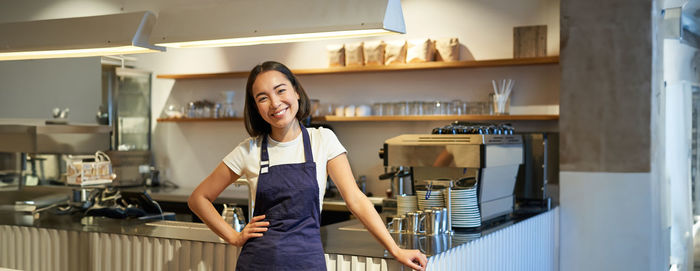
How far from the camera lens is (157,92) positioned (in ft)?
21.6

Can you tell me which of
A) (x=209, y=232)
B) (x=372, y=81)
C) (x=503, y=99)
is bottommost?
(x=209, y=232)

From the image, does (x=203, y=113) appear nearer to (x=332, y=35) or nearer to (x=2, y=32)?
(x=2, y=32)

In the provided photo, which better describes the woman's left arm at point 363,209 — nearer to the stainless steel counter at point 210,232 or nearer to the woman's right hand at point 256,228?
the stainless steel counter at point 210,232

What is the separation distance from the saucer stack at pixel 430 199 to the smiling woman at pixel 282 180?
34.6 inches

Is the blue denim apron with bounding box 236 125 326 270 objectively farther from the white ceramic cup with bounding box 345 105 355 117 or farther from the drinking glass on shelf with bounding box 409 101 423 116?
the white ceramic cup with bounding box 345 105 355 117

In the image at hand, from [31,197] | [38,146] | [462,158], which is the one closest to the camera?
[462,158]

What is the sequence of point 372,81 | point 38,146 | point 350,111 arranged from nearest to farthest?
point 38,146
point 350,111
point 372,81

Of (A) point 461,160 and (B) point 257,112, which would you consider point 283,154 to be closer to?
(B) point 257,112

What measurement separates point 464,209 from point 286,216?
1234 mm

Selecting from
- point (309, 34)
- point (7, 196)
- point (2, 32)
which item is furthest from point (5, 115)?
point (309, 34)

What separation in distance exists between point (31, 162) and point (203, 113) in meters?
1.66

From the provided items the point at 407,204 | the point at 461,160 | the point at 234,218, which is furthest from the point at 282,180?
the point at 461,160

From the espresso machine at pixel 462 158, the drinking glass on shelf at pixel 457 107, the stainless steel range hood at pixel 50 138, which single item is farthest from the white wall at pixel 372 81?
the espresso machine at pixel 462 158

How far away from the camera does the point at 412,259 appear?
234cm
